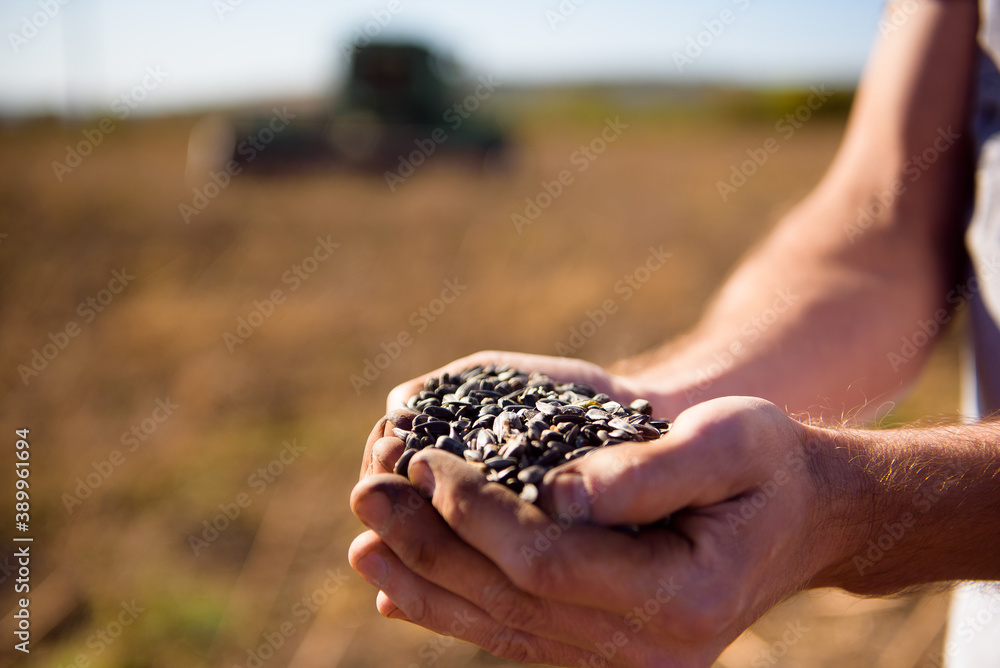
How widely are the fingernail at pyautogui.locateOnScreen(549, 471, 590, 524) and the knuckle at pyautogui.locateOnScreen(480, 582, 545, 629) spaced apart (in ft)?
0.76

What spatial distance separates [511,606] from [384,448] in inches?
21.9

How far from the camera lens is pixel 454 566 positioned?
1559 mm

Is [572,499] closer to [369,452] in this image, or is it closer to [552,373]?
[369,452]

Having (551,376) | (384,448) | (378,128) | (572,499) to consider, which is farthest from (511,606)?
(378,128)

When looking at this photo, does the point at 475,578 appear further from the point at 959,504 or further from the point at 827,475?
the point at 959,504

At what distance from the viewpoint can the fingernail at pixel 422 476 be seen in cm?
161

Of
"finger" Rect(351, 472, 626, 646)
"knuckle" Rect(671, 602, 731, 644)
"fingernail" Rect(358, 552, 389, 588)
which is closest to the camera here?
"knuckle" Rect(671, 602, 731, 644)

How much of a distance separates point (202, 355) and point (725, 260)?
762 cm

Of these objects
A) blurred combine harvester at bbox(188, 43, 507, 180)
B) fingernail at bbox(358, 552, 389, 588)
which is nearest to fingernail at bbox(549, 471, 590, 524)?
fingernail at bbox(358, 552, 389, 588)

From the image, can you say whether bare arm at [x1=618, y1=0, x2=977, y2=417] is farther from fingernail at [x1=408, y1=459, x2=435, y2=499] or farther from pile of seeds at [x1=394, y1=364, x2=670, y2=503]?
fingernail at [x1=408, y1=459, x2=435, y2=499]

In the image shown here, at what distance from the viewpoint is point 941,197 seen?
2.54 m

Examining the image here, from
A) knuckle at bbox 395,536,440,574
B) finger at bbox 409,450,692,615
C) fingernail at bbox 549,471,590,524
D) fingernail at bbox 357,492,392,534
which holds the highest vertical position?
fingernail at bbox 549,471,590,524

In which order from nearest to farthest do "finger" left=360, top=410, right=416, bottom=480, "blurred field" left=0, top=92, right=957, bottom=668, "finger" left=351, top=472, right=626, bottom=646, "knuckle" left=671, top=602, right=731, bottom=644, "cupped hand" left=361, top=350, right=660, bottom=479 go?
1. "knuckle" left=671, top=602, right=731, bottom=644
2. "finger" left=351, top=472, right=626, bottom=646
3. "finger" left=360, top=410, right=416, bottom=480
4. "cupped hand" left=361, top=350, right=660, bottom=479
5. "blurred field" left=0, top=92, right=957, bottom=668

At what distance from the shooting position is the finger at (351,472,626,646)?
5.05 ft
